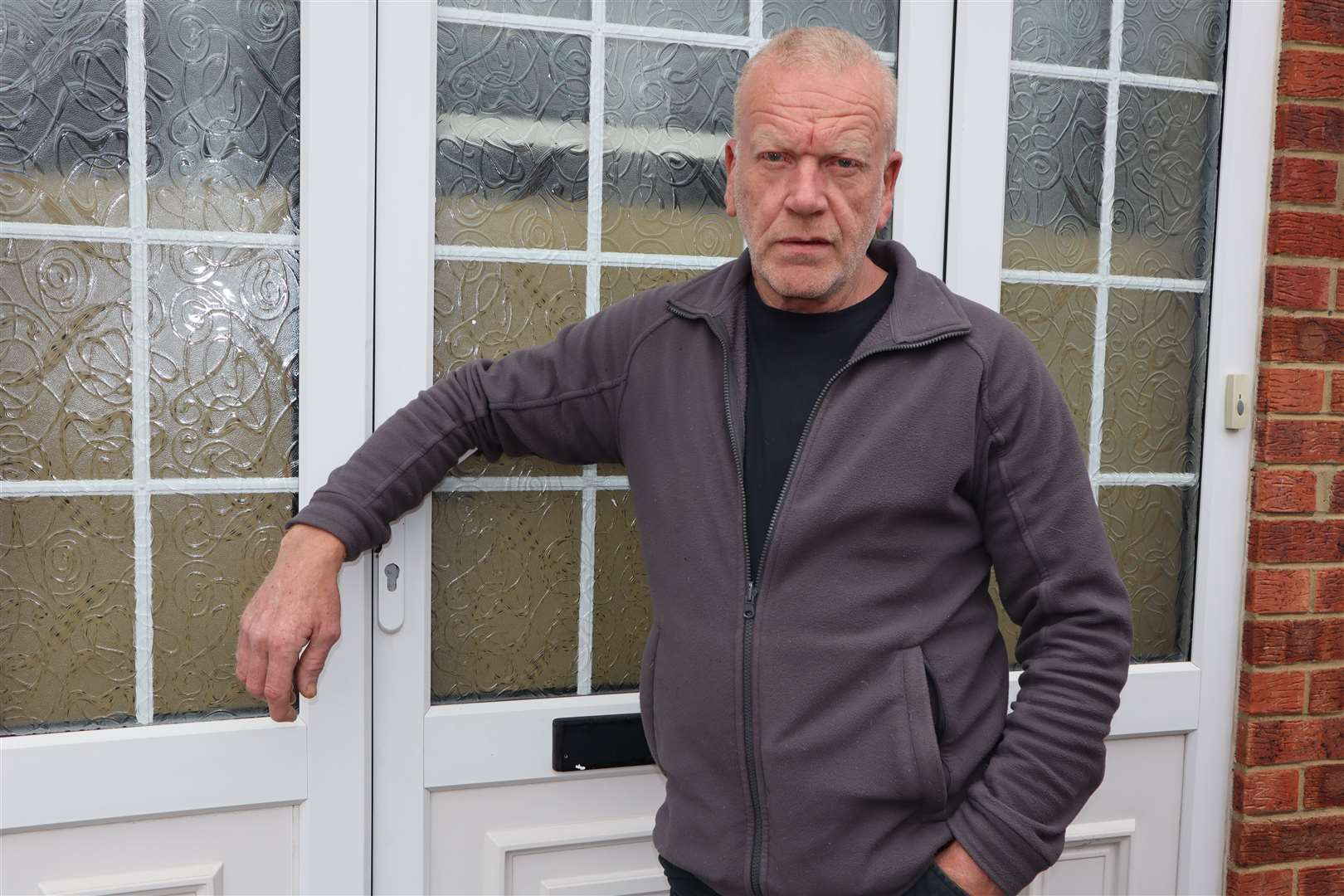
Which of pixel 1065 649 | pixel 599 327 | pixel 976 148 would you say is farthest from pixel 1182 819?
pixel 599 327

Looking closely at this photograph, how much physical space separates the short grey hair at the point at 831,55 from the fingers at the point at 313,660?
3.34ft

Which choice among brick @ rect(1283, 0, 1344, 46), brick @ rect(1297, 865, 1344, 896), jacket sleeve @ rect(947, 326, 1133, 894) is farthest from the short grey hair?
brick @ rect(1297, 865, 1344, 896)

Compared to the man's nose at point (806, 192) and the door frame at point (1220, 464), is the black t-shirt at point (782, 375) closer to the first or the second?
the man's nose at point (806, 192)

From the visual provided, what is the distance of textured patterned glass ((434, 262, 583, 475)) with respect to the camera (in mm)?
1819

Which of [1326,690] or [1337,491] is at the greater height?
[1337,491]

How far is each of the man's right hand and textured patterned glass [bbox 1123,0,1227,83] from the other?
5.88ft

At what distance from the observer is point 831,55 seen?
142cm

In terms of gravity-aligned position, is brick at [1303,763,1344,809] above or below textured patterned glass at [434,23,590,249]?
below

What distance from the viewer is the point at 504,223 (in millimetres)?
1828

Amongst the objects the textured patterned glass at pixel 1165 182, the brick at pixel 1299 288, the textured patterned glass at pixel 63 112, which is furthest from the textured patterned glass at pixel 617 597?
the brick at pixel 1299 288

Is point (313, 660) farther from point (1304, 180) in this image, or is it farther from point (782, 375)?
point (1304, 180)

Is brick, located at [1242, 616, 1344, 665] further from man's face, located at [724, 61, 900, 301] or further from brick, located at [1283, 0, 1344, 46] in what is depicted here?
man's face, located at [724, 61, 900, 301]

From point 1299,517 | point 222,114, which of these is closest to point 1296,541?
point 1299,517

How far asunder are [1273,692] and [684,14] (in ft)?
5.91
